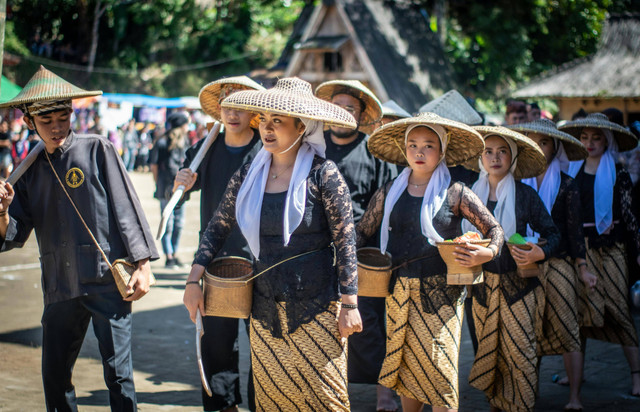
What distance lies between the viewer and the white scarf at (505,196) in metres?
4.98

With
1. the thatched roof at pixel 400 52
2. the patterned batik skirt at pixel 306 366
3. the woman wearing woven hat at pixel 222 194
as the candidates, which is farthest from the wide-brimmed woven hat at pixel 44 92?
the thatched roof at pixel 400 52

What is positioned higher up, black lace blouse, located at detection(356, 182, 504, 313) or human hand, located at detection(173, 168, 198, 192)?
human hand, located at detection(173, 168, 198, 192)

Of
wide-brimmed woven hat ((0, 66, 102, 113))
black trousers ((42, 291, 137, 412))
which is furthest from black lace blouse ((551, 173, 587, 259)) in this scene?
wide-brimmed woven hat ((0, 66, 102, 113))

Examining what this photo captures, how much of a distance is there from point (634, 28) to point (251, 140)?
1596 cm

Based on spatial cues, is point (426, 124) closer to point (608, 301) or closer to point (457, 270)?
point (457, 270)

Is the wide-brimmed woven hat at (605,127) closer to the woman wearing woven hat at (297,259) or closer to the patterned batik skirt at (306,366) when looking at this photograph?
the woman wearing woven hat at (297,259)

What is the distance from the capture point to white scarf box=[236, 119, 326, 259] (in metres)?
3.77

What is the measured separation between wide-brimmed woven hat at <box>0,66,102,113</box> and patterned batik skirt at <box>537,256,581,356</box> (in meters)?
3.50

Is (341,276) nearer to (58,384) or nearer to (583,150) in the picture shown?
(58,384)

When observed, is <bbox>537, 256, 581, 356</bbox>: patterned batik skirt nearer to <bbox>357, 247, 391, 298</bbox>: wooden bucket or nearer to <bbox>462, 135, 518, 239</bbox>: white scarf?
<bbox>462, 135, 518, 239</bbox>: white scarf

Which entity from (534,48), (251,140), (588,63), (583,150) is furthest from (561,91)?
(251,140)

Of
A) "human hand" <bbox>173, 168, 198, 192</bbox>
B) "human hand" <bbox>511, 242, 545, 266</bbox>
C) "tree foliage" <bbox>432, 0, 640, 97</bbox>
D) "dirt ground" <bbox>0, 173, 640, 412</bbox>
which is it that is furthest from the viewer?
"tree foliage" <bbox>432, 0, 640, 97</bbox>

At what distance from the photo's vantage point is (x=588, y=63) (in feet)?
62.5

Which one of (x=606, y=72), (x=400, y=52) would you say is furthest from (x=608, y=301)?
(x=400, y=52)
